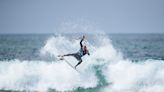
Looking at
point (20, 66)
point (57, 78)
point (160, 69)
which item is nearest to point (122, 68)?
point (160, 69)

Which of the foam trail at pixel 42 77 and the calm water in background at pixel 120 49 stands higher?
the calm water in background at pixel 120 49

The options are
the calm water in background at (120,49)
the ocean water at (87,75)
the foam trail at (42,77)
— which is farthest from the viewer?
the calm water in background at (120,49)

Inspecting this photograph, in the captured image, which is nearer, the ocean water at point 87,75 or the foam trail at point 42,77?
the ocean water at point 87,75

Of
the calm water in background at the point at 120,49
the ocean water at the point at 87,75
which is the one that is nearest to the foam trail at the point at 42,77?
the ocean water at the point at 87,75

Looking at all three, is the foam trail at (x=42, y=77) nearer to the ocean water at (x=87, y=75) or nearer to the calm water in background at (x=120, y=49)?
the ocean water at (x=87, y=75)

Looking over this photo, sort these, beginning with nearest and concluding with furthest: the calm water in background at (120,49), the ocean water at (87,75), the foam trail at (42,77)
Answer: the ocean water at (87,75) < the foam trail at (42,77) < the calm water in background at (120,49)

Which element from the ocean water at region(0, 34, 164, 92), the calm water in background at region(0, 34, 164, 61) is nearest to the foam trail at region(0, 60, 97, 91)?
the ocean water at region(0, 34, 164, 92)

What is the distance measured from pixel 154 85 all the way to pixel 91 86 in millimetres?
4352

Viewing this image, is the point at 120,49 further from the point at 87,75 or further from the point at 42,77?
the point at 42,77

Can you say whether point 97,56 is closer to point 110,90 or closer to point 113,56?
point 113,56

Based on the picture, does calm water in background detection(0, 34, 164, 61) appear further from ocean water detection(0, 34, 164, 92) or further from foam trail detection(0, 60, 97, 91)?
ocean water detection(0, 34, 164, 92)

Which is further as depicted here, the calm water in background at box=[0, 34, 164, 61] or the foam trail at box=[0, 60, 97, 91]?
the calm water in background at box=[0, 34, 164, 61]

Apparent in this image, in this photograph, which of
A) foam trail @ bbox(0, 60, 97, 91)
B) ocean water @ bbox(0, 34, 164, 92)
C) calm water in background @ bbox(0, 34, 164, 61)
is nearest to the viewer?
ocean water @ bbox(0, 34, 164, 92)

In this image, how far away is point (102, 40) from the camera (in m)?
30.0
